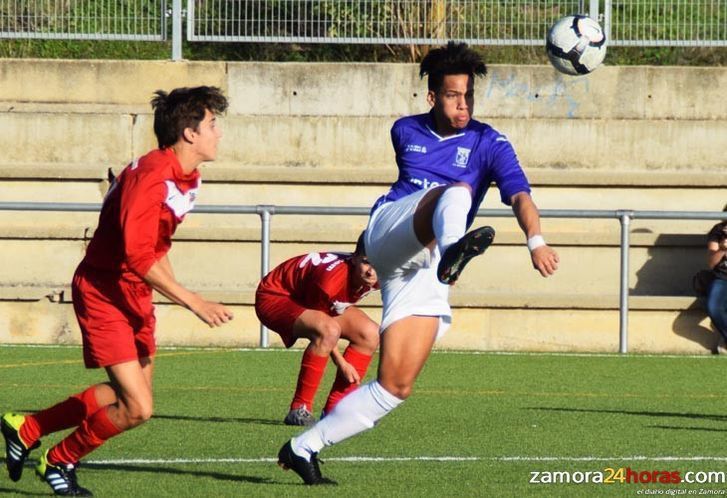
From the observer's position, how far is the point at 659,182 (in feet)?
48.8

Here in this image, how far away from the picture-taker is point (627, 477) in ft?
22.0

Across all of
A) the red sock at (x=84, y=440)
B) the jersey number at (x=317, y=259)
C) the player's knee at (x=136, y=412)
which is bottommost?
the red sock at (x=84, y=440)

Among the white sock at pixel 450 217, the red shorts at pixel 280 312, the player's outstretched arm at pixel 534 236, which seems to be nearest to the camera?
the white sock at pixel 450 217

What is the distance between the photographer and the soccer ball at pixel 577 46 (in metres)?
10.2

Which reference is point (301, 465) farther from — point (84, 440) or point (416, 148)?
point (416, 148)

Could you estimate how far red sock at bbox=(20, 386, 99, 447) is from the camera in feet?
21.0

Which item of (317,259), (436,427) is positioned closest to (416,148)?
(317,259)

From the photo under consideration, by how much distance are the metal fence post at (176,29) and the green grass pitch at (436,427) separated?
153 inches

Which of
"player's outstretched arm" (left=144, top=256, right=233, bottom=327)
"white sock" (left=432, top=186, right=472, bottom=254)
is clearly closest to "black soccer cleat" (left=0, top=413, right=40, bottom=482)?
"player's outstretched arm" (left=144, top=256, right=233, bottom=327)

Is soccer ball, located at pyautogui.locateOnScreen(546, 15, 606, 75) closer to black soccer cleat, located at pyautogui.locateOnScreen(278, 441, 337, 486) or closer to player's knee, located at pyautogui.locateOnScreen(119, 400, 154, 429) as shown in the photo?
black soccer cleat, located at pyautogui.locateOnScreen(278, 441, 337, 486)

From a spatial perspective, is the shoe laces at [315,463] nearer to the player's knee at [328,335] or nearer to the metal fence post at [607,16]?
the player's knee at [328,335]

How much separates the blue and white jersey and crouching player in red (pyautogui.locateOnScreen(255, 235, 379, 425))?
4.54ft

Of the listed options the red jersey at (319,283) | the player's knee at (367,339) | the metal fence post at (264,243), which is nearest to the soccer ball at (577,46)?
the red jersey at (319,283)

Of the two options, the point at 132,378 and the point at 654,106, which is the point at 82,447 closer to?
the point at 132,378
